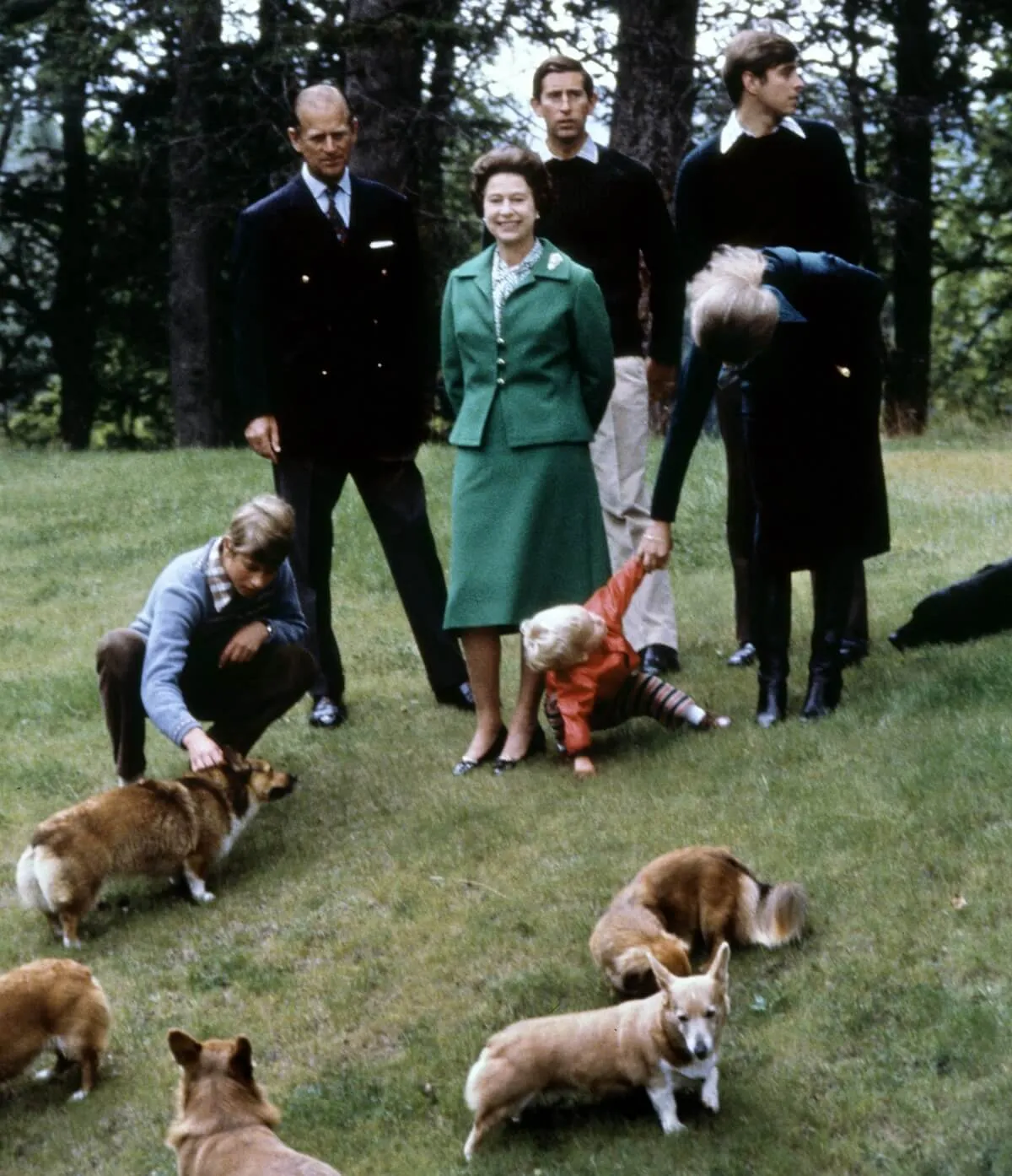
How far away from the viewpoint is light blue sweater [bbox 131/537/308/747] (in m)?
6.72

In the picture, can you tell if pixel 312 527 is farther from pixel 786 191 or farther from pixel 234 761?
pixel 786 191

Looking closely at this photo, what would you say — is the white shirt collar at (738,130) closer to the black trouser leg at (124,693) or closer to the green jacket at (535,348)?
the green jacket at (535,348)

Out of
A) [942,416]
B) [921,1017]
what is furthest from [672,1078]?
[942,416]

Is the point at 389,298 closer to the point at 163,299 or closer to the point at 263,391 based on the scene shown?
the point at 263,391

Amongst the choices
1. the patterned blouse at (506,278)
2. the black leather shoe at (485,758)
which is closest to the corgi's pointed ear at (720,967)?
the black leather shoe at (485,758)

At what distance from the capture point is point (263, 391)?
804 centimetres

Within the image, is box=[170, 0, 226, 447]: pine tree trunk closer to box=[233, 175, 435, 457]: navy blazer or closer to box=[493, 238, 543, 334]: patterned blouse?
box=[233, 175, 435, 457]: navy blazer

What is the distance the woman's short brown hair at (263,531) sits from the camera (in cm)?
679

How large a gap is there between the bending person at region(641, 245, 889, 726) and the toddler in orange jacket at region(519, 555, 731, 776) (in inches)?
10.2

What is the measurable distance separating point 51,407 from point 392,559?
72.7 ft

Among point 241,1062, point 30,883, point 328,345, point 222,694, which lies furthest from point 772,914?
point 328,345

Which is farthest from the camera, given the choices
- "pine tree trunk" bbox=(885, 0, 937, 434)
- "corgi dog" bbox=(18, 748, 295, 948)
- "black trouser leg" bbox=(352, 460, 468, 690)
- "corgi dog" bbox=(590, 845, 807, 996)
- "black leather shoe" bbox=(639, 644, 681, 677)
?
"pine tree trunk" bbox=(885, 0, 937, 434)

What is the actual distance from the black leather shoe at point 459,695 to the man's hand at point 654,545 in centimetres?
184

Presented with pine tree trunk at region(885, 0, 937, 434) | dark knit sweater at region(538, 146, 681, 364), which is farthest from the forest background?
dark knit sweater at region(538, 146, 681, 364)
